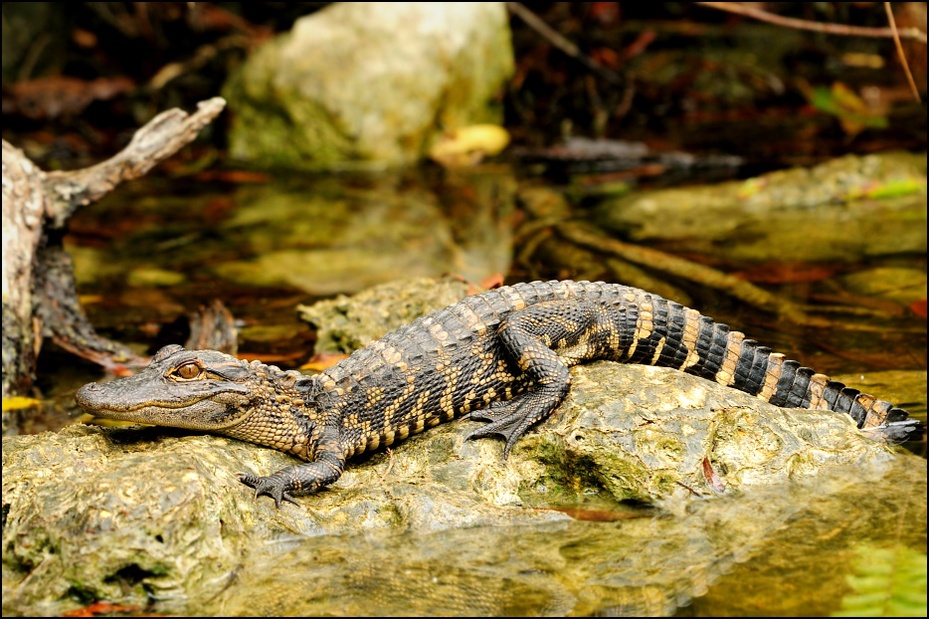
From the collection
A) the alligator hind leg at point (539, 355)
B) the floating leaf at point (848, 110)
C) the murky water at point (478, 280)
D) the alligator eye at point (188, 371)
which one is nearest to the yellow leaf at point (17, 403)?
the murky water at point (478, 280)

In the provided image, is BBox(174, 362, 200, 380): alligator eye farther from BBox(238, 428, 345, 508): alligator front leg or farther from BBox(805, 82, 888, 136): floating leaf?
BBox(805, 82, 888, 136): floating leaf

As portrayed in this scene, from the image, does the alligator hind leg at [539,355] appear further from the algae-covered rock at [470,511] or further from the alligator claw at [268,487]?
the alligator claw at [268,487]

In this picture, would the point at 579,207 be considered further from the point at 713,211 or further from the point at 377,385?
the point at 377,385

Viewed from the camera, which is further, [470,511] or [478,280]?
[478,280]

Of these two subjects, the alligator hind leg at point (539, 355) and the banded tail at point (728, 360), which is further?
the banded tail at point (728, 360)

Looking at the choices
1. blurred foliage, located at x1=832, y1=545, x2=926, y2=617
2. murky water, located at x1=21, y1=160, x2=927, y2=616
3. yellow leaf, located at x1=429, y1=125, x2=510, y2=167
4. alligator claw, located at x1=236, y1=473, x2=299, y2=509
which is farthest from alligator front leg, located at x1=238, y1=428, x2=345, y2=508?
yellow leaf, located at x1=429, y1=125, x2=510, y2=167

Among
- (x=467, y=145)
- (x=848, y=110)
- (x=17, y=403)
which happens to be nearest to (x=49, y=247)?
(x=17, y=403)

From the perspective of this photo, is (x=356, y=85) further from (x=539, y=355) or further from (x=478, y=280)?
(x=539, y=355)

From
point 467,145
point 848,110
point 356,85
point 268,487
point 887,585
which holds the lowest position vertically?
point 887,585
